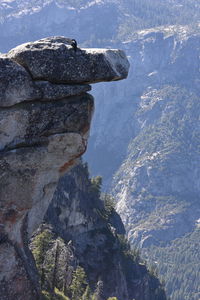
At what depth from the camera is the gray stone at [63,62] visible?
28531 millimetres

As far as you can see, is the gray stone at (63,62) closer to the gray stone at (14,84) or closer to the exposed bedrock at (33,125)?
the exposed bedrock at (33,125)

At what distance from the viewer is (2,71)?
1088 inches

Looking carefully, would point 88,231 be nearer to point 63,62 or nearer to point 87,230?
point 87,230

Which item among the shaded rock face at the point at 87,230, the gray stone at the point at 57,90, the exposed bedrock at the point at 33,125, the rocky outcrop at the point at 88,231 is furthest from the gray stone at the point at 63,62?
the shaded rock face at the point at 87,230

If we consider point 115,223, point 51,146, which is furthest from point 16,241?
point 115,223

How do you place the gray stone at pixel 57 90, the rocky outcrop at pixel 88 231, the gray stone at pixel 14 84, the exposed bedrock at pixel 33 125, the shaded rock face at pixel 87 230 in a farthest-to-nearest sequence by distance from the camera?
the shaded rock face at pixel 87 230, the rocky outcrop at pixel 88 231, the gray stone at pixel 57 90, the exposed bedrock at pixel 33 125, the gray stone at pixel 14 84

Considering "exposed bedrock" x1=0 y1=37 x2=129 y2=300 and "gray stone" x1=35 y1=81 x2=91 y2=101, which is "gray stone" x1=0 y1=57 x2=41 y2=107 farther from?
"gray stone" x1=35 y1=81 x2=91 y2=101

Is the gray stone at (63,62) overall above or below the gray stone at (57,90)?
above

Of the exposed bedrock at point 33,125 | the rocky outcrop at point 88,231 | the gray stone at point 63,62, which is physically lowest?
the exposed bedrock at point 33,125

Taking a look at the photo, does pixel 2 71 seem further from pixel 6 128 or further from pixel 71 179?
pixel 71 179

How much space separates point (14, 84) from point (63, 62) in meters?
3.10

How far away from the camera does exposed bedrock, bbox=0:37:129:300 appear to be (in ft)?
93.5

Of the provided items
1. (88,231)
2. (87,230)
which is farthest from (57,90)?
(88,231)

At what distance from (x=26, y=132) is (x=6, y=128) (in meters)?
1.25
